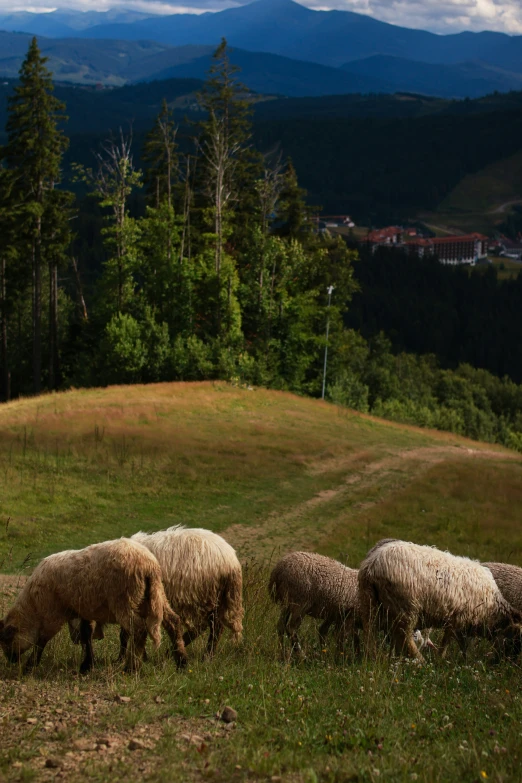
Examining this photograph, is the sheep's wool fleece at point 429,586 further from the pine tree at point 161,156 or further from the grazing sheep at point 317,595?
the pine tree at point 161,156

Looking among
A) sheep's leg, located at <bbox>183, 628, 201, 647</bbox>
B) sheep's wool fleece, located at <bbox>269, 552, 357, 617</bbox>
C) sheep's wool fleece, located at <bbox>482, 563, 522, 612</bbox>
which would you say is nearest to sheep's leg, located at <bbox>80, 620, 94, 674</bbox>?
sheep's leg, located at <bbox>183, 628, 201, 647</bbox>

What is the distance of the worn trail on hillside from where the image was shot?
21.2 metres

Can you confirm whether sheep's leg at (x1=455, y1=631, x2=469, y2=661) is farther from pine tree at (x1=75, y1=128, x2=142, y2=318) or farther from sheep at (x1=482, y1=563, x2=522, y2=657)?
pine tree at (x1=75, y1=128, x2=142, y2=318)

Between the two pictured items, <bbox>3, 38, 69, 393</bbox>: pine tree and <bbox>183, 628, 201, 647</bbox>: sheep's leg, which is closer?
<bbox>183, 628, 201, 647</bbox>: sheep's leg

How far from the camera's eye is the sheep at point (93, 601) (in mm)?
9133

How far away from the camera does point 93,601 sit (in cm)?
923

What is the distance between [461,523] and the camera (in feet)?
82.2

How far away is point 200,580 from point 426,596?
281 centimetres

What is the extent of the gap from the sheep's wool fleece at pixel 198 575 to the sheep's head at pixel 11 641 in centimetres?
178

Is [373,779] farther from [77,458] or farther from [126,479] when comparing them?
[77,458]

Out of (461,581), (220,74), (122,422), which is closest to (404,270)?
(220,74)

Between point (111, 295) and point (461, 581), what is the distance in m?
49.5

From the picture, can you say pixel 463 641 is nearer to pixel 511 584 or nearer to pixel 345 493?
pixel 511 584

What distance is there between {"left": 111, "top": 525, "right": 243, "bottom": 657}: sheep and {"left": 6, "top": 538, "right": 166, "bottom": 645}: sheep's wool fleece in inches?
28.4
